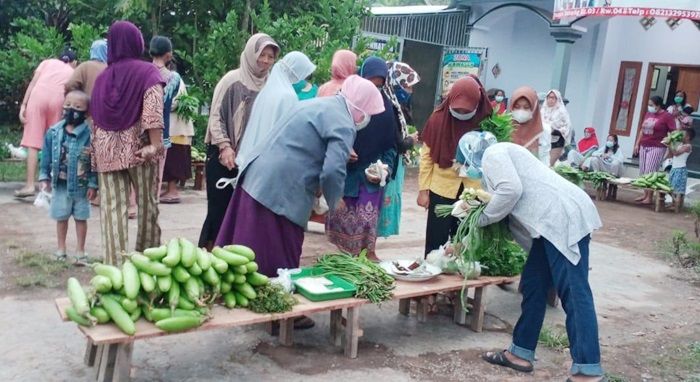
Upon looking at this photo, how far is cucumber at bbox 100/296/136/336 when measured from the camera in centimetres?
298

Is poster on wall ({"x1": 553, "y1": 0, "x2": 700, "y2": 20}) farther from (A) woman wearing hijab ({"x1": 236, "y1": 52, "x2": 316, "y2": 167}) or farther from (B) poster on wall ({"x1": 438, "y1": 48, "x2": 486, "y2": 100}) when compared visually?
(A) woman wearing hijab ({"x1": 236, "y1": 52, "x2": 316, "y2": 167})

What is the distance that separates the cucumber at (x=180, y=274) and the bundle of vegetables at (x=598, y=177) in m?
9.07

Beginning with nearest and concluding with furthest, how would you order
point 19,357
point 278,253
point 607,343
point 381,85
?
point 19,357
point 278,253
point 607,343
point 381,85

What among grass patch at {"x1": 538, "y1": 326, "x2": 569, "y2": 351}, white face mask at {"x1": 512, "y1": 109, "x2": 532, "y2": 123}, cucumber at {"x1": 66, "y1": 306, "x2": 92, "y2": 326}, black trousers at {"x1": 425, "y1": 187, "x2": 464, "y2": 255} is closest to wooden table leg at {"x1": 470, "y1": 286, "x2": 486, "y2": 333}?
grass patch at {"x1": 538, "y1": 326, "x2": 569, "y2": 351}

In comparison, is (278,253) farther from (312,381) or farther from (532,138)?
(532,138)

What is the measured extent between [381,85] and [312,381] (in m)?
2.58

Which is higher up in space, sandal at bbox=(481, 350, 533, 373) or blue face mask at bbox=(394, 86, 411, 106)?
blue face mask at bbox=(394, 86, 411, 106)

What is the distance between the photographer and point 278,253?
12.9 ft

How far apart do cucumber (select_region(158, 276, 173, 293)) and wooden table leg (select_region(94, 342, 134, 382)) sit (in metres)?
0.30

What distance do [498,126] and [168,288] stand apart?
2677 millimetres

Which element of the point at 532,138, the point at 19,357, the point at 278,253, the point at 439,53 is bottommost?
the point at 19,357

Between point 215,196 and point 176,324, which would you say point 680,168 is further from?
point 176,324

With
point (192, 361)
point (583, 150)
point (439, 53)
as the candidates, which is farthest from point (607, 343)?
point (439, 53)

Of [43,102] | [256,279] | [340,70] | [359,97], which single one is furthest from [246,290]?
[43,102]
